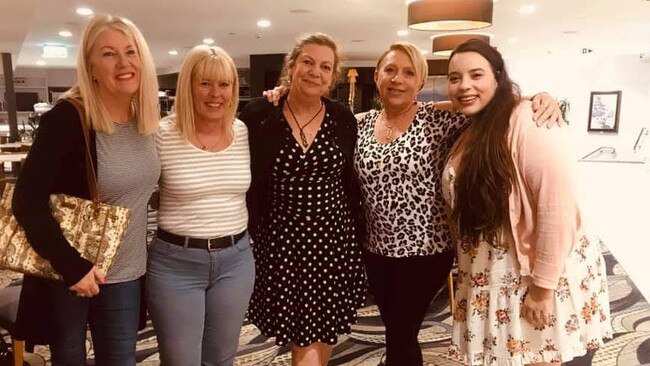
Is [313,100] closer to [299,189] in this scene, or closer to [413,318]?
[299,189]

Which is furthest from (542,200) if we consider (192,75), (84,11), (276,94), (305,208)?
(84,11)

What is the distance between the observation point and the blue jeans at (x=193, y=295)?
185 centimetres

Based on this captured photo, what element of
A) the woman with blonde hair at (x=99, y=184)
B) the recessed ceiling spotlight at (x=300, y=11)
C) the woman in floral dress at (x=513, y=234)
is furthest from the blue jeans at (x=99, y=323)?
the recessed ceiling spotlight at (x=300, y=11)

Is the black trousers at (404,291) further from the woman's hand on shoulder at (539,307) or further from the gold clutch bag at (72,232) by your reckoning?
the gold clutch bag at (72,232)

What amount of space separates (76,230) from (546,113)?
1.53 m

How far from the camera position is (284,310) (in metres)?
2.24

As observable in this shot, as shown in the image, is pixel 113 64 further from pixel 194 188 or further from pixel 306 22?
pixel 306 22

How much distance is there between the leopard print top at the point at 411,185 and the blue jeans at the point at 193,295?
567mm

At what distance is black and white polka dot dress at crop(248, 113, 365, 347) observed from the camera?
2.13 metres

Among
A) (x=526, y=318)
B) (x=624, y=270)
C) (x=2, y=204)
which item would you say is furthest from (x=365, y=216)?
(x=624, y=270)

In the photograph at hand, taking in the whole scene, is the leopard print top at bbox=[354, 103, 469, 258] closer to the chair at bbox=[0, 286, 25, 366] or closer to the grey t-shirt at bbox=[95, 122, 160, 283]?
the grey t-shirt at bbox=[95, 122, 160, 283]

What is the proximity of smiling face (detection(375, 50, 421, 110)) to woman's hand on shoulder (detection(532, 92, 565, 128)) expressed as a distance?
522mm

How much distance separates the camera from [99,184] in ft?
5.27

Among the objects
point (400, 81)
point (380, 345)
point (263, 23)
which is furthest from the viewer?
point (263, 23)
